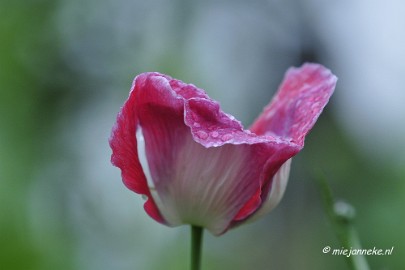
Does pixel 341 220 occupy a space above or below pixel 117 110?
below

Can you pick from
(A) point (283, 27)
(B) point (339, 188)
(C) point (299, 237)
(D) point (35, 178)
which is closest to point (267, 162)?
(D) point (35, 178)

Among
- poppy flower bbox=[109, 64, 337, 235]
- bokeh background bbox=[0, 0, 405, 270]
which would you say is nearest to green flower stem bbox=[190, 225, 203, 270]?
poppy flower bbox=[109, 64, 337, 235]

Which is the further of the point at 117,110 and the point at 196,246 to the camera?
the point at 117,110

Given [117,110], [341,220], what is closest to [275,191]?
[341,220]

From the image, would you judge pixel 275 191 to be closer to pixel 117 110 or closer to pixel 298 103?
pixel 298 103

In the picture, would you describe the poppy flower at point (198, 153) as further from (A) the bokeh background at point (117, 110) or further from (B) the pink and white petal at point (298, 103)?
(A) the bokeh background at point (117, 110)

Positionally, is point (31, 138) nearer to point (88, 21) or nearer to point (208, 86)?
point (208, 86)

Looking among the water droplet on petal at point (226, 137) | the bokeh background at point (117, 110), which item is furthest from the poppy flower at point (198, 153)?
the bokeh background at point (117, 110)
